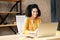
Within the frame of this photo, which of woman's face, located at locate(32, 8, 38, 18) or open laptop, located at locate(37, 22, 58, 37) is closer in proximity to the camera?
open laptop, located at locate(37, 22, 58, 37)

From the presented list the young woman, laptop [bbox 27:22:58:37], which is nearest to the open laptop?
laptop [bbox 27:22:58:37]

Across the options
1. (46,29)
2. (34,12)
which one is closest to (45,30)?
(46,29)

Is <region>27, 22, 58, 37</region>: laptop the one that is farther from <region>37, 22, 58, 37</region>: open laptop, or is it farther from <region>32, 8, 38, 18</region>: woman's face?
<region>32, 8, 38, 18</region>: woman's face

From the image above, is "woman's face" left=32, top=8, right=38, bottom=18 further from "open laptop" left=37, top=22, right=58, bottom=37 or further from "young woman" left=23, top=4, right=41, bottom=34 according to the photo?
"open laptop" left=37, top=22, right=58, bottom=37

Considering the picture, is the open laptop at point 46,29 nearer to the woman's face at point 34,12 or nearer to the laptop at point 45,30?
the laptop at point 45,30

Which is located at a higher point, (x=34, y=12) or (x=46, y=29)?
(x=34, y=12)

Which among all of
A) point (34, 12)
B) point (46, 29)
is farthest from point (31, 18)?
point (46, 29)

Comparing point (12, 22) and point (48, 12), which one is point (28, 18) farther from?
point (48, 12)

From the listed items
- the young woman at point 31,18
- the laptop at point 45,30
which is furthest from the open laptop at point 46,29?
the young woman at point 31,18

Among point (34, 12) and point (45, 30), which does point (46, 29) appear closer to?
point (45, 30)

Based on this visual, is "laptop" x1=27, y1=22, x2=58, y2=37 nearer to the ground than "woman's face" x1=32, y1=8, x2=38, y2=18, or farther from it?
nearer to the ground

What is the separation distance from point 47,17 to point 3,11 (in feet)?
5.67

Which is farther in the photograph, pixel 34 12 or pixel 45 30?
pixel 34 12

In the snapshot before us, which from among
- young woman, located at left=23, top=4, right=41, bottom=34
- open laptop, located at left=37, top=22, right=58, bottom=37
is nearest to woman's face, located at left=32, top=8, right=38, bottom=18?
young woman, located at left=23, top=4, right=41, bottom=34
